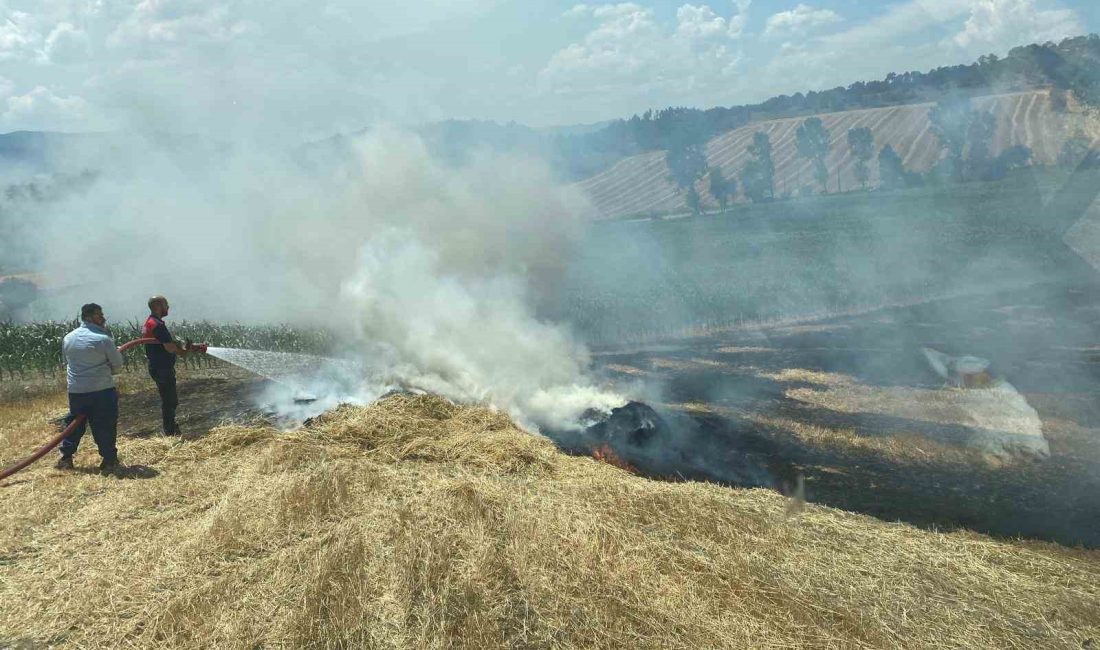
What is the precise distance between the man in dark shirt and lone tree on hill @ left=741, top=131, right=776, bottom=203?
60.5m

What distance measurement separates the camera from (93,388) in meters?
6.43

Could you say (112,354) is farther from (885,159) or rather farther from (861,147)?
(861,147)

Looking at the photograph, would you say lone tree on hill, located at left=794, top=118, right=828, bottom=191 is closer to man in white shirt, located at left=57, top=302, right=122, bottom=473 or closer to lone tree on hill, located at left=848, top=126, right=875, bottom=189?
lone tree on hill, located at left=848, top=126, right=875, bottom=189

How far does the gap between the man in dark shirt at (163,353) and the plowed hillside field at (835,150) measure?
171ft

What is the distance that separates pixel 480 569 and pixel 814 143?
6918cm

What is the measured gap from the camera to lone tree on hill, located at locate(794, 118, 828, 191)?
205 ft

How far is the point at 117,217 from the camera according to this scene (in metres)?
31.3

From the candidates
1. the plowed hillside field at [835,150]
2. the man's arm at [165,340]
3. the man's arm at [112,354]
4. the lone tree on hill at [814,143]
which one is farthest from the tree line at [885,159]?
the man's arm at [112,354]

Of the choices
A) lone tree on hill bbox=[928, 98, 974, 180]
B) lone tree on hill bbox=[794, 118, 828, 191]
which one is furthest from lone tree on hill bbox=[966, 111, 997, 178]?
lone tree on hill bbox=[794, 118, 828, 191]

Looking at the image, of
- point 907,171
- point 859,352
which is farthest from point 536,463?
point 907,171

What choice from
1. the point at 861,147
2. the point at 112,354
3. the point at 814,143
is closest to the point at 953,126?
the point at 861,147

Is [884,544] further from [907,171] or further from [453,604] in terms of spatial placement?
[907,171]

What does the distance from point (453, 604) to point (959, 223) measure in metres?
40.9

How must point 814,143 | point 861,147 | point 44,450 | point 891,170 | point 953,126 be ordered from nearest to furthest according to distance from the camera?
point 44,450, point 953,126, point 891,170, point 861,147, point 814,143
